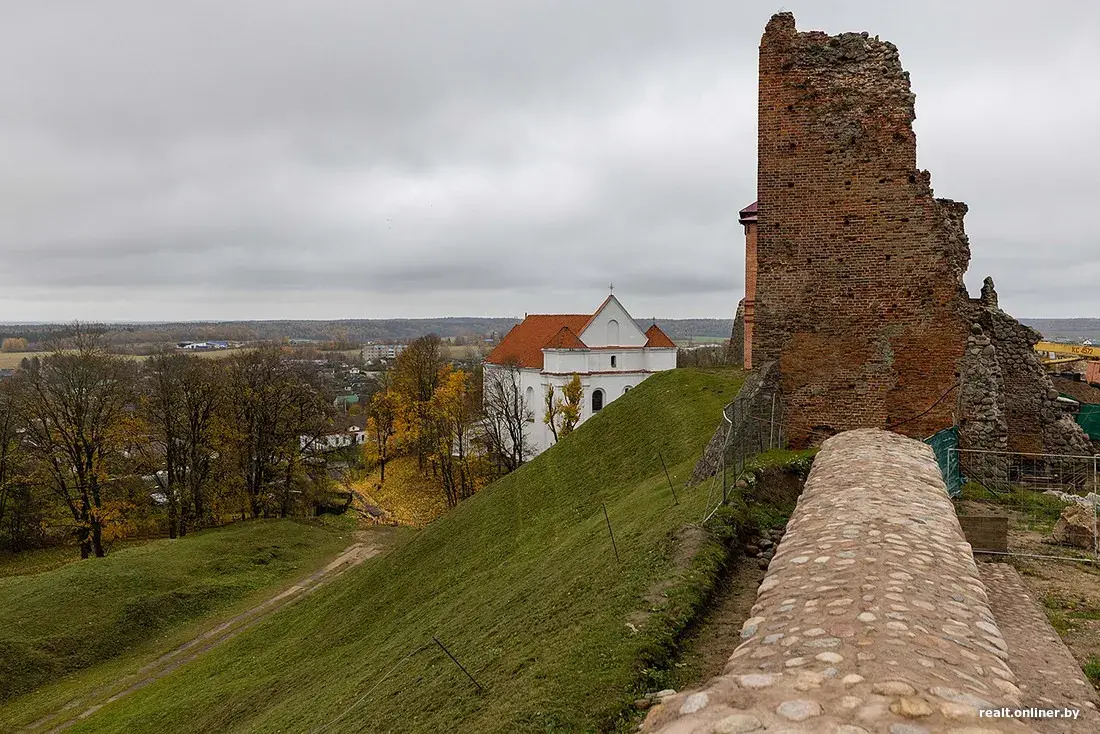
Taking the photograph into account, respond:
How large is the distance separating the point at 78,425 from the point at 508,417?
23870 millimetres

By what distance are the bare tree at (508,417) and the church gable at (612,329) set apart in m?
6.60

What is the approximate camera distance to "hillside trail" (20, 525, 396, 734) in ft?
56.1

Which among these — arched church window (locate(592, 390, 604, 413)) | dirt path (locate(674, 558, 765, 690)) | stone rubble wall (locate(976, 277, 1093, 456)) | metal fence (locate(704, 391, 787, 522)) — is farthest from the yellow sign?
dirt path (locate(674, 558, 765, 690))

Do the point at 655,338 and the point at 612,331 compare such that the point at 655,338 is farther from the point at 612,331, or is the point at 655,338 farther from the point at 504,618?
the point at 504,618

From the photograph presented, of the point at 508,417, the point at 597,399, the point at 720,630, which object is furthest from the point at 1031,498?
the point at 597,399

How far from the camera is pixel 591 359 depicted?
1903 inches

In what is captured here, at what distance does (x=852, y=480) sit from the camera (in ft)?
28.2

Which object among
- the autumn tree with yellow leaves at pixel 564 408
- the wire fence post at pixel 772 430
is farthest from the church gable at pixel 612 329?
the wire fence post at pixel 772 430

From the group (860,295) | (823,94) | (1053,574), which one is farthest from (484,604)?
(823,94)

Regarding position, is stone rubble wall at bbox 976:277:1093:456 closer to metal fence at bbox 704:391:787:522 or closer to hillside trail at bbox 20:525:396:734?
metal fence at bbox 704:391:787:522

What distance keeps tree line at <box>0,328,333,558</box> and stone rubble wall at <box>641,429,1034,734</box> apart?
35.3 m

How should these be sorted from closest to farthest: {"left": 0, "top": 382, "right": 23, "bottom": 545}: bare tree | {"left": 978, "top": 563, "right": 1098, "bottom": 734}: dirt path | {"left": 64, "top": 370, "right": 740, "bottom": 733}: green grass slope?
{"left": 978, "top": 563, "right": 1098, "bottom": 734}: dirt path
{"left": 64, "top": 370, "right": 740, "bottom": 733}: green grass slope
{"left": 0, "top": 382, "right": 23, "bottom": 545}: bare tree

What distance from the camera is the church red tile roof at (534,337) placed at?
50.5m

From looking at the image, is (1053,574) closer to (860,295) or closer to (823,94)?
(860,295)
